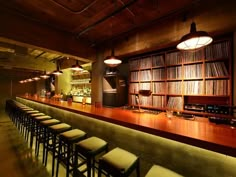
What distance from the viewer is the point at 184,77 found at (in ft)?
9.26

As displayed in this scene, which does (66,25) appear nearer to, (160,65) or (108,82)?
(108,82)

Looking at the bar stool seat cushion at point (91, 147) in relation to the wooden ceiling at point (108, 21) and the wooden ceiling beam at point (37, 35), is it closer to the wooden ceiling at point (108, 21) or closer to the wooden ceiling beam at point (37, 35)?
the wooden ceiling at point (108, 21)

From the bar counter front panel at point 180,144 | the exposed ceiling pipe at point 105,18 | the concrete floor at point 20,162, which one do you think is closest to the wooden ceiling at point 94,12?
the exposed ceiling pipe at point 105,18

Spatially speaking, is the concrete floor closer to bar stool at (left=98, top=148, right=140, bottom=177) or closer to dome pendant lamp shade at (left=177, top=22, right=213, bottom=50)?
bar stool at (left=98, top=148, right=140, bottom=177)

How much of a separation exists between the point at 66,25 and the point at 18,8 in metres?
0.90

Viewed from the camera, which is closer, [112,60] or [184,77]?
[112,60]

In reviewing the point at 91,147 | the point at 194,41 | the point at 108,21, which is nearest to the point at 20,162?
the point at 91,147

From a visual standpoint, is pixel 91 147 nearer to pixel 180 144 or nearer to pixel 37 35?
pixel 180 144

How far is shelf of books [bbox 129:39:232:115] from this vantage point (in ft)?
7.80

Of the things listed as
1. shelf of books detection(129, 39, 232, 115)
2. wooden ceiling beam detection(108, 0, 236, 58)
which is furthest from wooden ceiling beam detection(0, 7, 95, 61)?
shelf of books detection(129, 39, 232, 115)

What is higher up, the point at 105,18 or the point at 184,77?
the point at 105,18

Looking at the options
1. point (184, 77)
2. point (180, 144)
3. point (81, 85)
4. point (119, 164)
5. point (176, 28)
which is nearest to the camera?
point (119, 164)

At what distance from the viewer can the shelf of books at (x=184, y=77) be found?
2377 mm

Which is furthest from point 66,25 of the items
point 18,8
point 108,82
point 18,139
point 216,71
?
point 18,139
